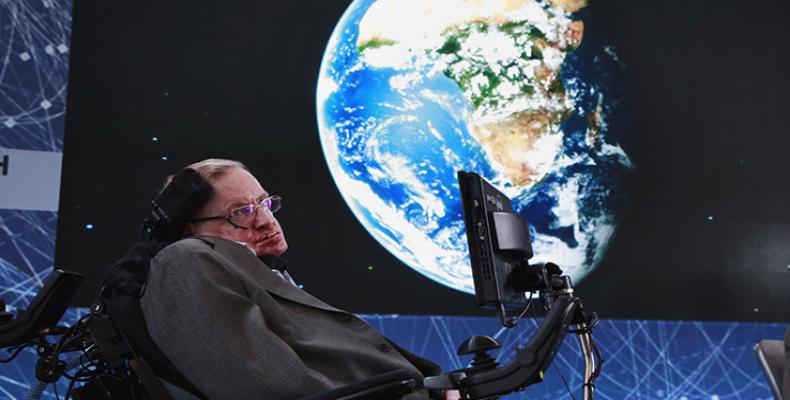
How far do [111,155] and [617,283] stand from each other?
9.72ft

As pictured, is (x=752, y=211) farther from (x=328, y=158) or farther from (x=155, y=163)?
(x=155, y=163)

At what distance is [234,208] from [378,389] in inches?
38.5

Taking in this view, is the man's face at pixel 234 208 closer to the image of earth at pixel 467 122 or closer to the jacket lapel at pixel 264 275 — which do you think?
the jacket lapel at pixel 264 275

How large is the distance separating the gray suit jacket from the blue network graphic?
98cm

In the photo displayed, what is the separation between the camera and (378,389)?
156 centimetres

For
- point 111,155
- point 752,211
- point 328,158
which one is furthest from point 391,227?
point 752,211

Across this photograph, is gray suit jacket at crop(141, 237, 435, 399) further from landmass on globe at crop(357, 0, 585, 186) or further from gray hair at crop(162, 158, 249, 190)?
landmass on globe at crop(357, 0, 585, 186)

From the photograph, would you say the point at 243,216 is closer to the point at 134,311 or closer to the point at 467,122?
the point at 134,311

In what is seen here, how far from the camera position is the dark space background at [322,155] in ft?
12.5

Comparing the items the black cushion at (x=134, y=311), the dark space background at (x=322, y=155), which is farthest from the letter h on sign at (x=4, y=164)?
the black cushion at (x=134, y=311)

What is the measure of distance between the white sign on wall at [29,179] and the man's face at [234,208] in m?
1.63

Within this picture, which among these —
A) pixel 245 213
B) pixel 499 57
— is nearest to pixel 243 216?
pixel 245 213

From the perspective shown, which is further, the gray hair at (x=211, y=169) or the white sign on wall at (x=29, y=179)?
the white sign on wall at (x=29, y=179)

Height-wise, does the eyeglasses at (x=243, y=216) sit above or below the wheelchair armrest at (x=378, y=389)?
above
